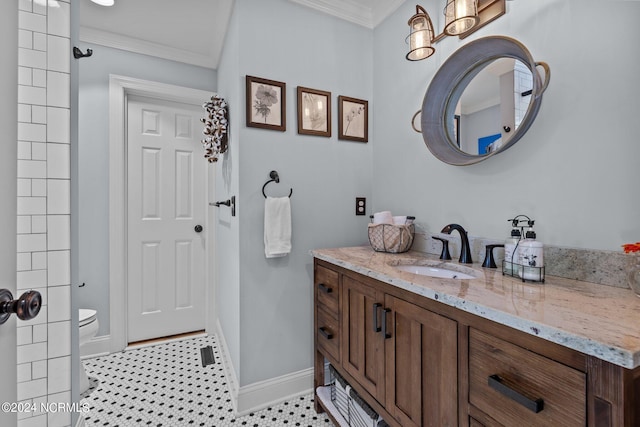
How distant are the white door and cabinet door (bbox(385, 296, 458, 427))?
2132 millimetres

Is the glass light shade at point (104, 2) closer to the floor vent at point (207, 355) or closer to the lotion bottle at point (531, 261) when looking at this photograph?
the floor vent at point (207, 355)

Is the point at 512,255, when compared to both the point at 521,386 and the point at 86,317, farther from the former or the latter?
the point at 86,317

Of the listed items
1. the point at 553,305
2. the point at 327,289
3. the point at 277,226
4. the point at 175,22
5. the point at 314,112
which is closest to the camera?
the point at 553,305

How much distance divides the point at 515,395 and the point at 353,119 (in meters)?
1.71

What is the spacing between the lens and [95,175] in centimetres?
230

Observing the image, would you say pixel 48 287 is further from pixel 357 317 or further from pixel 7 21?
pixel 357 317

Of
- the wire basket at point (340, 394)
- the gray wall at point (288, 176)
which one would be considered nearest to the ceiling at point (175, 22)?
the gray wall at point (288, 176)

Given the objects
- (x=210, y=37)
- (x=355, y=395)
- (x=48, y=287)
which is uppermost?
(x=210, y=37)

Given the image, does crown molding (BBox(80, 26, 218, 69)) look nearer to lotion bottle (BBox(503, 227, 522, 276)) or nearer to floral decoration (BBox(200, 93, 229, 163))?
floral decoration (BBox(200, 93, 229, 163))

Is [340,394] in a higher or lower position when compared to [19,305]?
lower

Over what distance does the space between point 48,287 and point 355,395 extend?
4.29ft

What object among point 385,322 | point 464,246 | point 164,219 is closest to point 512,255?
point 464,246

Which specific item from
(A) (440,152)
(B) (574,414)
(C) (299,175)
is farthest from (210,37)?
(B) (574,414)

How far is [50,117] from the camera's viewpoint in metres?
1.14
